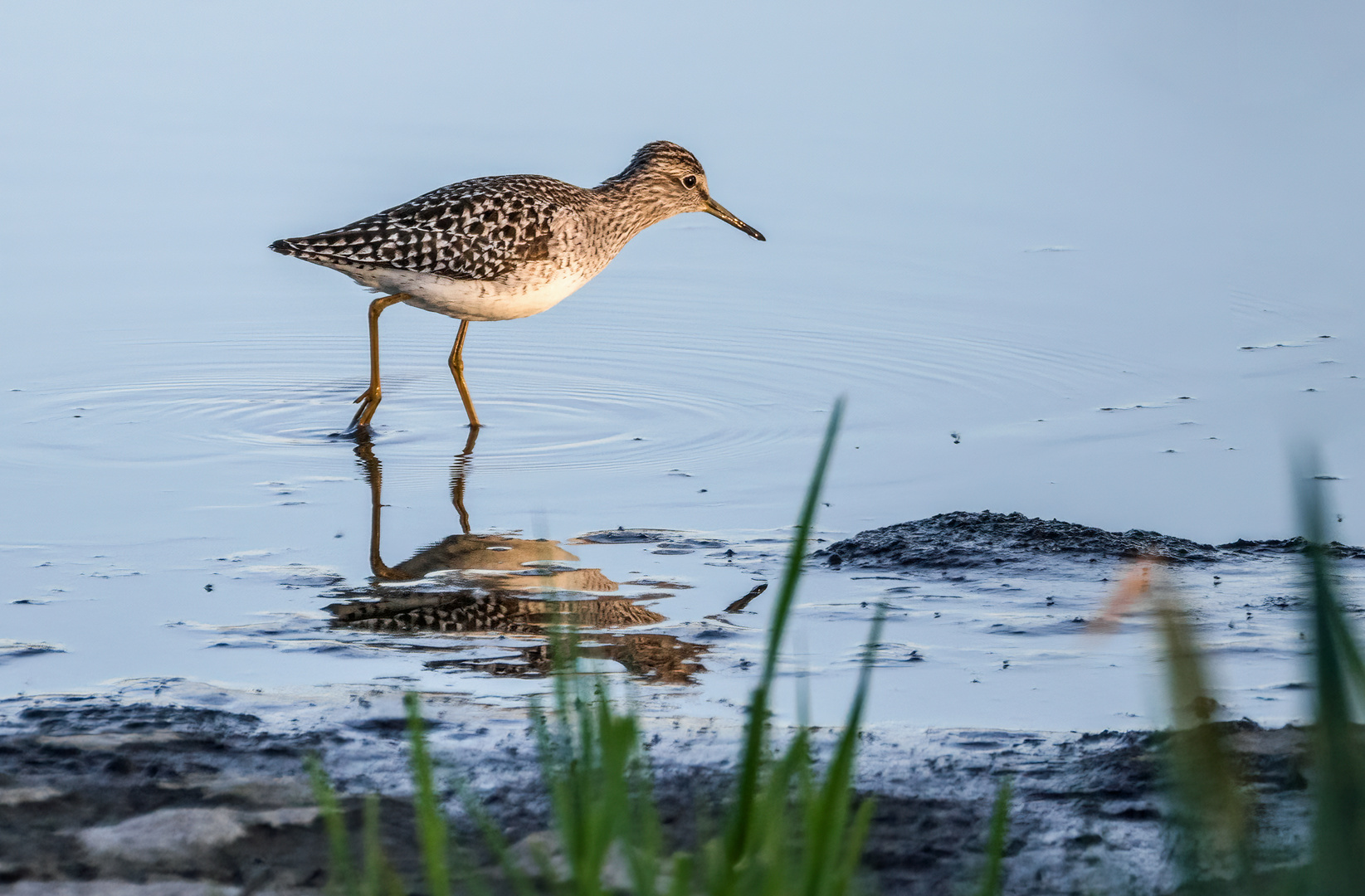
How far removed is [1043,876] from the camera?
360 centimetres

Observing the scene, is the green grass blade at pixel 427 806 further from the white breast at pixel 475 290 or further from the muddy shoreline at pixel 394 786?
the white breast at pixel 475 290

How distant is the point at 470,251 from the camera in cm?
884

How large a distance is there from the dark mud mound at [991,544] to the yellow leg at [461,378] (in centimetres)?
276

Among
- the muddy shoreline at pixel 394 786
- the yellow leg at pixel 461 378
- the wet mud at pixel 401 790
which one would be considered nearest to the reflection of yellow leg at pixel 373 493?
the yellow leg at pixel 461 378

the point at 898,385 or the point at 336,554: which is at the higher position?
the point at 898,385

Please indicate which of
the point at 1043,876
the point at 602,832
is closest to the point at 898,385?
the point at 1043,876

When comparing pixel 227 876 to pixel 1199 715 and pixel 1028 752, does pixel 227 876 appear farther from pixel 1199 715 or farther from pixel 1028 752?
pixel 1199 715

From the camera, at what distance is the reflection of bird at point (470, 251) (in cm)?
882

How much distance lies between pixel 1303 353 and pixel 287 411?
5.79 m

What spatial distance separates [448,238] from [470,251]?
5.7 inches

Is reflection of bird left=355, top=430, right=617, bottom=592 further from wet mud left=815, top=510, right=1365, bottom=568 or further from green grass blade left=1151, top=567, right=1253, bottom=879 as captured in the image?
green grass blade left=1151, top=567, right=1253, bottom=879

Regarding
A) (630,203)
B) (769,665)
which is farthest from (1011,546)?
(769,665)

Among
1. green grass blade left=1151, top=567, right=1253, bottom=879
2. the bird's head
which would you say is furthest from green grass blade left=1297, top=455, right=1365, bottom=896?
the bird's head

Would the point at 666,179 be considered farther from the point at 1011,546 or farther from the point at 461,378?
the point at 1011,546
